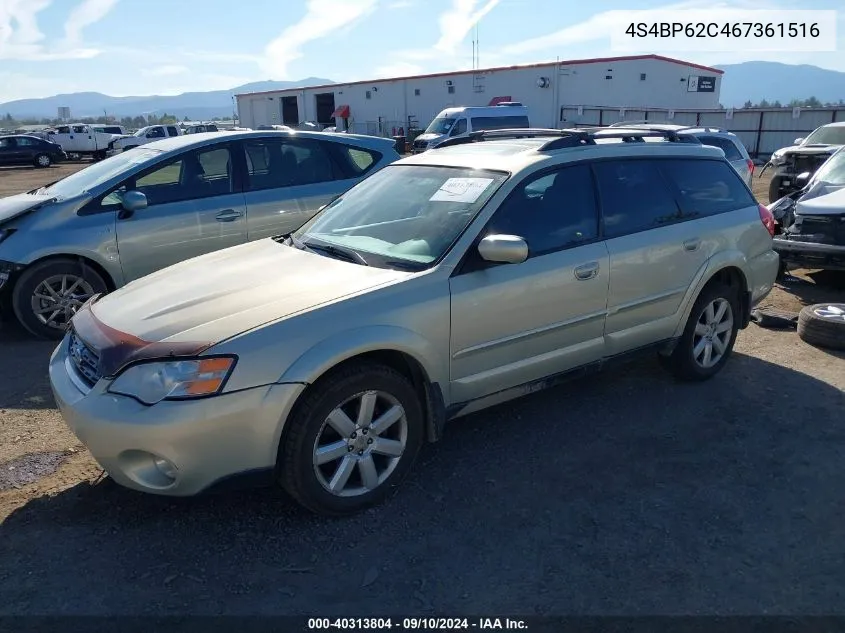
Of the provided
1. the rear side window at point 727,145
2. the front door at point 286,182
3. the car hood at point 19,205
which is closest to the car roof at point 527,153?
the front door at point 286,182

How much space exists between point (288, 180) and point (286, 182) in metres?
0.03

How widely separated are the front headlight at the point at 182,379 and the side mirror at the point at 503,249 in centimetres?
135

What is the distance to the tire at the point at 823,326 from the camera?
5.58 metres

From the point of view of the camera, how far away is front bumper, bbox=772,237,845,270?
6785mm

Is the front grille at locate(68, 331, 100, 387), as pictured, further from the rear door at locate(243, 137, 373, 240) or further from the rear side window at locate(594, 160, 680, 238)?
the rear door at locate(243, 137, 373, 240)

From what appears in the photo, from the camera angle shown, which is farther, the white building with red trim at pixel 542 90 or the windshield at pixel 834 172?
the white building with red trim at pixel 542 90

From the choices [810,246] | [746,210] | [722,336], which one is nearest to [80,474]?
[722,336]

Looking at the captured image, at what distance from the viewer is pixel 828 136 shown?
1507 centimetres

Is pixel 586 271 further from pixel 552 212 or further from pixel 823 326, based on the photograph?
pixel 823 326

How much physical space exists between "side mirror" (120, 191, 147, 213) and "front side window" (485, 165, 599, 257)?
→ 356 cm

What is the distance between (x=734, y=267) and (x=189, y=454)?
3.97 metres

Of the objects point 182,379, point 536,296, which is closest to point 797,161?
point 536,296

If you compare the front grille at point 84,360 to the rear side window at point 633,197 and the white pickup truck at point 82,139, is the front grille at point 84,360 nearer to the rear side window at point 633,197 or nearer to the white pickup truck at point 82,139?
the rear side window at point 633,197

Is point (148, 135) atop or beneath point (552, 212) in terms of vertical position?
beneath
